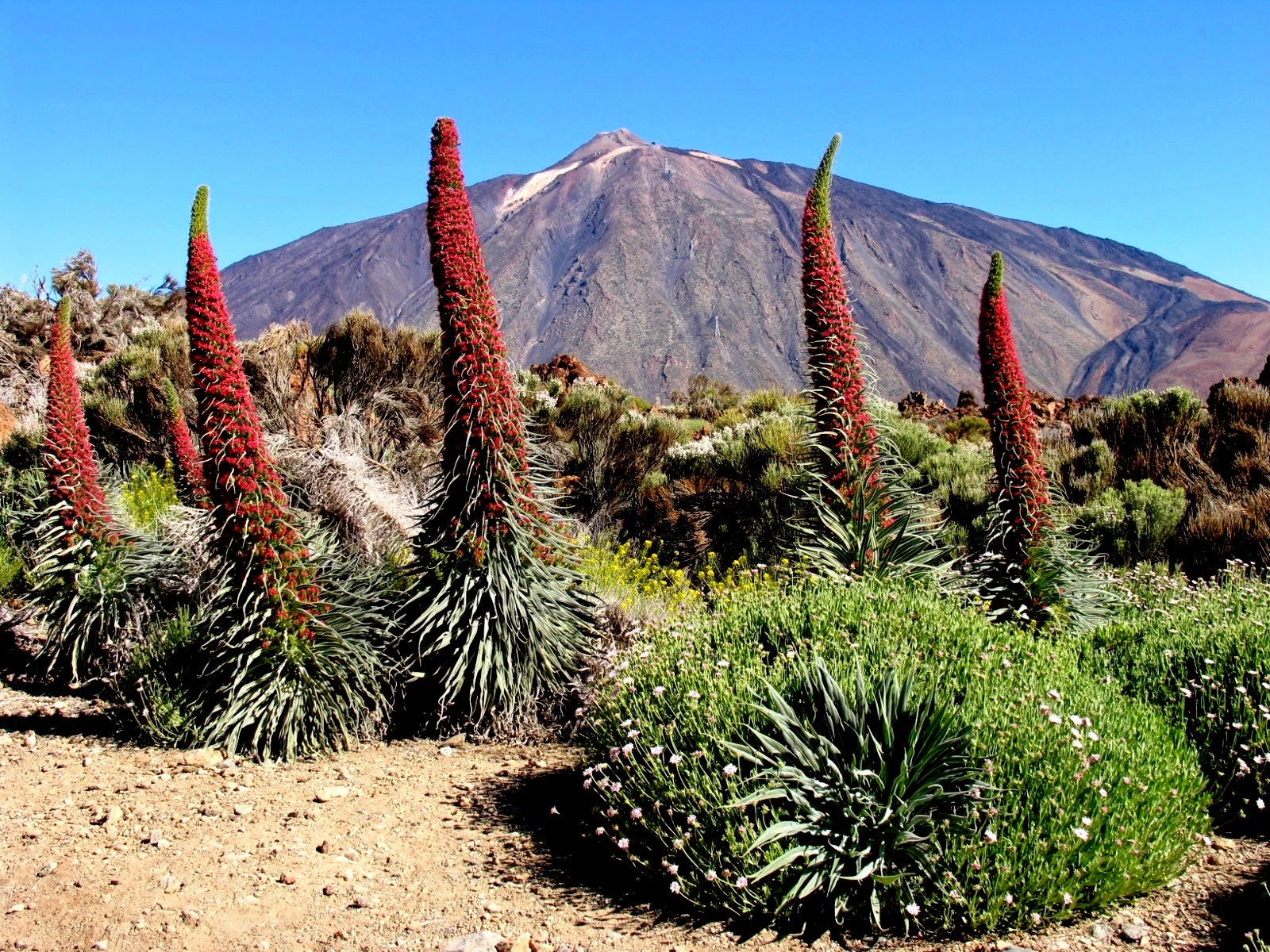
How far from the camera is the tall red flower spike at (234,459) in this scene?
4.67 metres

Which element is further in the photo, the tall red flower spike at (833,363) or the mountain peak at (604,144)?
the mountain peak at (604,144)

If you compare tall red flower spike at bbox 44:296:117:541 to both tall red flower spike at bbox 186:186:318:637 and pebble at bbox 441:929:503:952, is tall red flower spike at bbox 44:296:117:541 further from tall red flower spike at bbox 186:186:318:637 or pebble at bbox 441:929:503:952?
pebble at bbox 441:929:503:952

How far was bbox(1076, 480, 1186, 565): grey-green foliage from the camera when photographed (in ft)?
26.8

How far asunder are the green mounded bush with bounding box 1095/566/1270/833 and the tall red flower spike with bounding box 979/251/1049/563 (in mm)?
694

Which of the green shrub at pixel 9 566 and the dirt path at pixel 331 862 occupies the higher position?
the green shrub at pixel 9 566

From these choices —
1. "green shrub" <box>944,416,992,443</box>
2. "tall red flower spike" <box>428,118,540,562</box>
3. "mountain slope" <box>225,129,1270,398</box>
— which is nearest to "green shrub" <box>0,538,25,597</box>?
"tall red flower spike" <box>428,118,540,562</box>

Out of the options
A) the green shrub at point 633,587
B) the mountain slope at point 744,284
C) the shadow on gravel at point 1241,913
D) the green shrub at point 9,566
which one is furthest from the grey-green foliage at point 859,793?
the mountain slope at point 744,284

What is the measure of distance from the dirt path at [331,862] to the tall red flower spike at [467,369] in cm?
129

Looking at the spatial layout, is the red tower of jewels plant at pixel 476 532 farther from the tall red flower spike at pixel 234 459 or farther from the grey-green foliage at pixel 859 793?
the grey-green foliage at pixel 859 793

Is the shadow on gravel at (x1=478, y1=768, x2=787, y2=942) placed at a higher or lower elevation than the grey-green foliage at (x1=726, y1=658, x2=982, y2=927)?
lower

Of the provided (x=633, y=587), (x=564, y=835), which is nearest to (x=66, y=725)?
(x=564, y=835)

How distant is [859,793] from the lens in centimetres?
329

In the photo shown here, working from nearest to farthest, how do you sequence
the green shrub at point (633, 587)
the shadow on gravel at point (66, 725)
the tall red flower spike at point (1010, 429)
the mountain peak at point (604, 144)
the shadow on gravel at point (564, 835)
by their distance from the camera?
the shadow on gravel at point (564, 835) < the tall red flower spike at point (1010, 429) < the shadow on gravel at point (66, 725) < the green shrub at point (633, 587) < the mountain peak at point (604, 144)

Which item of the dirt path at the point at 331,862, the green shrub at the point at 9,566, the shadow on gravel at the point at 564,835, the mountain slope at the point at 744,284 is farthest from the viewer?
the mountain slope at the point at 744,284
